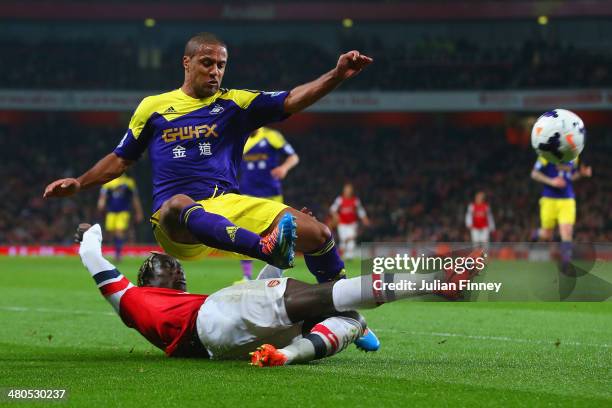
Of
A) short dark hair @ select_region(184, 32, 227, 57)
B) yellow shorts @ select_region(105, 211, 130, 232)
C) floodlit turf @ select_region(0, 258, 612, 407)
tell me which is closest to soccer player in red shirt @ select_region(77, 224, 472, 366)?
floodlit turf @ select_region(0, 258, 612, 407)

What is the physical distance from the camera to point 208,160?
6.60 m

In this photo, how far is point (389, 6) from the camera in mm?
35531

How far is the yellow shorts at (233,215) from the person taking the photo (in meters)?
6.12

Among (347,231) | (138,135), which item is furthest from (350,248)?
(138,135)

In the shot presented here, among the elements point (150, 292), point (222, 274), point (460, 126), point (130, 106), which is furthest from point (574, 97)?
point (150, 292)

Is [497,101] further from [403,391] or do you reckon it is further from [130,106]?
[403,391]

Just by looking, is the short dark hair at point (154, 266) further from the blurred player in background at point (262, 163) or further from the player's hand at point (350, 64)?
the blurred player in background at point (262, 163)

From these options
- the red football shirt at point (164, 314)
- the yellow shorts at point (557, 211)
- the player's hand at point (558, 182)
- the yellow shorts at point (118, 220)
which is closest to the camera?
the red football shirt at point (164, 314)

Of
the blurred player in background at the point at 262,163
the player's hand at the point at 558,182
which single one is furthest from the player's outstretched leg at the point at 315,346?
the player's hand at the point at 558,182

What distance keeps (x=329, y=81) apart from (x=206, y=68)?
1.13 metres

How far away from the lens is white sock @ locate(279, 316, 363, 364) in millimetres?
5469

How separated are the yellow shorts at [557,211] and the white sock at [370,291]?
1014cm

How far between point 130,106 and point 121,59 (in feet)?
10.8

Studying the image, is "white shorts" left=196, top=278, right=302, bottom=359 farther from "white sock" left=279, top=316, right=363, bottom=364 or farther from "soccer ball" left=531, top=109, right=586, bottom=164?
"soccer ball" left=531, top=109, right=586, bottom=164
